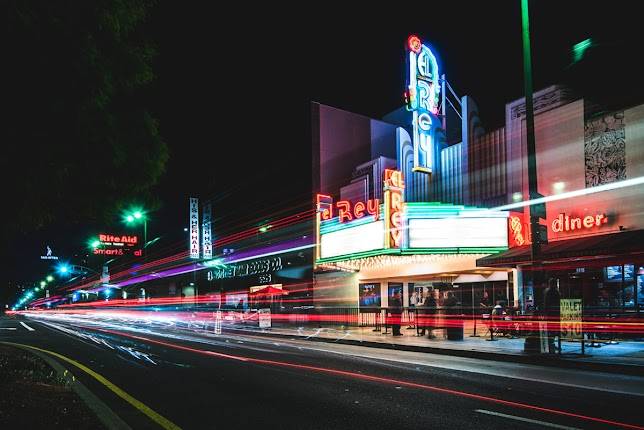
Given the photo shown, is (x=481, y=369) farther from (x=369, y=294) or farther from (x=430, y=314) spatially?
(x=369, y=294)

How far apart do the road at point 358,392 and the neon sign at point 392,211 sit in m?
7.97

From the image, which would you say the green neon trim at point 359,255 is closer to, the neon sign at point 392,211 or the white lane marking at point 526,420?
the neon sign at point 392,211

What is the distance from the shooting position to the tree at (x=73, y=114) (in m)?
6.79

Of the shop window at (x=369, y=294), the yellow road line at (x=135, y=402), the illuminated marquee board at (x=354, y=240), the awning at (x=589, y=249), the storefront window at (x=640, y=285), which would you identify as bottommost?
the yellow road line at (x=135, y=402)

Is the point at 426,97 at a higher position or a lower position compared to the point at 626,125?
higher

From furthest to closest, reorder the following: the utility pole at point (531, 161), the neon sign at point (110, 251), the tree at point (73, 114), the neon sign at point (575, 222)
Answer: the neon sign at point (110, 251), the neon sign at point (575, 222), the utility pole at point (531, 161), the tree at point (73, 114)

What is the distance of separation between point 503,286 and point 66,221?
19372 millimetres

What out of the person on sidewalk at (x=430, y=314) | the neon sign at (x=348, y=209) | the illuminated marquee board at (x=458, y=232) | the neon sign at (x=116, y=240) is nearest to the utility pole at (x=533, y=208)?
the person on sidewalk at (x=430, y=314)

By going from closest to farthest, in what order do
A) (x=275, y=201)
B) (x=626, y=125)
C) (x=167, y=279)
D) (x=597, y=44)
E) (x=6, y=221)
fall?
(x=6, y=221)
(x=626, y=125)
(x=597, y=44)
(x=275, y=201)
(x=167, y=279)

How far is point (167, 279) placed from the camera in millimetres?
73688

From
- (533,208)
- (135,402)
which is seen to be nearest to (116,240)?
(533,208)

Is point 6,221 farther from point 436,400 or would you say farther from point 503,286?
point 503,286

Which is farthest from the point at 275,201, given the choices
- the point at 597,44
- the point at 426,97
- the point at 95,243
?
the point at 597,44

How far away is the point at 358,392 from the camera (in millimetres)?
10023
